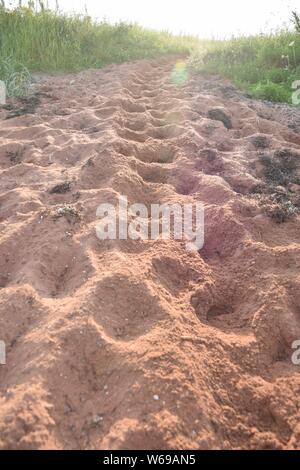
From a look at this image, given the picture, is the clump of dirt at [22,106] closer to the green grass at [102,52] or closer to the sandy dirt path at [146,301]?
the green grass at [102,52]

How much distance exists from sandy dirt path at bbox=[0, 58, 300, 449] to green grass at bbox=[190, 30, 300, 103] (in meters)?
2.07

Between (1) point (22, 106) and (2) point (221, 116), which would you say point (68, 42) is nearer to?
(1) point (22, 106)

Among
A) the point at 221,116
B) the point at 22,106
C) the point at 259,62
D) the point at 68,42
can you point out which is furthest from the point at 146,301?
the point at 68,42

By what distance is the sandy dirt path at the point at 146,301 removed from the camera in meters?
1.27

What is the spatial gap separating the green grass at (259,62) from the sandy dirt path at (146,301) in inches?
81.4

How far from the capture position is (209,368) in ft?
4.68

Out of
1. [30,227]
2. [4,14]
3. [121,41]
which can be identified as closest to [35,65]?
[4,14]

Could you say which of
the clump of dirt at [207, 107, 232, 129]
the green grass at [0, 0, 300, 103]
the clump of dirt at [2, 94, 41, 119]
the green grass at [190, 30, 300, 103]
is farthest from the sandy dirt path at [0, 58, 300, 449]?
the green grass at [0, 0, 300, 103]

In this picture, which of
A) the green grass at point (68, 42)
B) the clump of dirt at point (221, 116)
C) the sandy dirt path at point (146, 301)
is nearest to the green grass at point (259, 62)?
the clump of dirt at point (221, 116)

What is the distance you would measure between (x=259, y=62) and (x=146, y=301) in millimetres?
5498

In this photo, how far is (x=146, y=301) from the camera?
1.69m

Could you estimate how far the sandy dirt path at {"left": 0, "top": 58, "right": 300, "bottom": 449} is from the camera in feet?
4.17

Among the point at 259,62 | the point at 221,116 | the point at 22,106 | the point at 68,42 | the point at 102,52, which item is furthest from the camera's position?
the point at 102,52

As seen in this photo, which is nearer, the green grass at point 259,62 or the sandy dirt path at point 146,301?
the sandy dirt path at point 146,301
